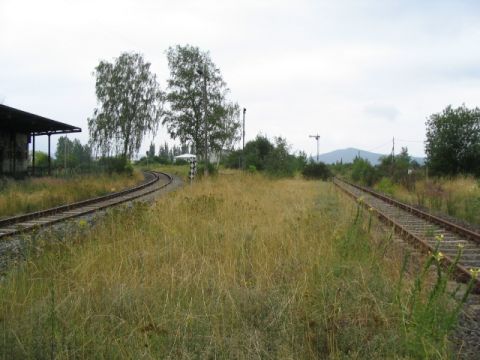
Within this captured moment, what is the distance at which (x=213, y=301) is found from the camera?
12.6ft

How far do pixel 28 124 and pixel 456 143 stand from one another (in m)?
32.9

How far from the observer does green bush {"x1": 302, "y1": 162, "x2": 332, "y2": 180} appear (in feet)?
134

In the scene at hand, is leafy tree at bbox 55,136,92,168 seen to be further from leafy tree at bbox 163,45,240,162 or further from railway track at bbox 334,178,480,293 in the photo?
railway track at bbox 334,178,480,293

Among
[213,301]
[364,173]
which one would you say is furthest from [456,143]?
[213,301]

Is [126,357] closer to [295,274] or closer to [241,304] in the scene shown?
[241,304]

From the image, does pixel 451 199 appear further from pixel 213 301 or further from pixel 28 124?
pixel 28 124

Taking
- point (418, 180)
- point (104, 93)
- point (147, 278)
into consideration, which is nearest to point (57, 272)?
point (147, 278)

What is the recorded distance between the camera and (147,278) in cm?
454

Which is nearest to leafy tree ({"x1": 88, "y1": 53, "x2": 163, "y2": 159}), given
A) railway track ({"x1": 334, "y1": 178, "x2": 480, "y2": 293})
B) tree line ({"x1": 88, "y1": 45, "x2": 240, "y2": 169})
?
tree line ({"x1": 88, "y1": 45, "x2": 240, "y2": 169})

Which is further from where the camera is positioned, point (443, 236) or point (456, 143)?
point (456, 143)

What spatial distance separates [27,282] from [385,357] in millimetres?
3495

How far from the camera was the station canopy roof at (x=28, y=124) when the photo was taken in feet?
66.8

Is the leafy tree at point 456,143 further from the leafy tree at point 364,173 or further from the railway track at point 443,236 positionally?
the railway track at point 443,236

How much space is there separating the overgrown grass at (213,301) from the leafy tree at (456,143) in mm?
35077
